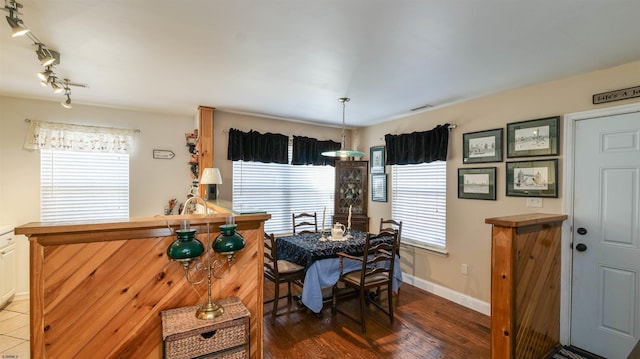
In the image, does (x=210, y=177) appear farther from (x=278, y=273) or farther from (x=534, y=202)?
(x=534, y=202)

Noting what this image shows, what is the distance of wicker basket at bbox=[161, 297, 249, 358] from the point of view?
1.43m

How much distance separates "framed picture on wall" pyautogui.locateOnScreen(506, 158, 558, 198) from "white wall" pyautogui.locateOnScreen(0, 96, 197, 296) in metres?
4.03

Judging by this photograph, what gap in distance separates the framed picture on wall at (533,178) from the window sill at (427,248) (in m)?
1.11

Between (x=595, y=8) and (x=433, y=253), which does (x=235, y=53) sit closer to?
(x=595, y=8)

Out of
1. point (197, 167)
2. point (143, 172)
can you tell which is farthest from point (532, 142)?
point (143, 172)

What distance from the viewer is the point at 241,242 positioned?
1666mm

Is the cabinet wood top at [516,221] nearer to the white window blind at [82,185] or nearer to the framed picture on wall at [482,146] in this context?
the framed picture on wall at [482,146]

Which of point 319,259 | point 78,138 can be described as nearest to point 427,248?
point 319,259

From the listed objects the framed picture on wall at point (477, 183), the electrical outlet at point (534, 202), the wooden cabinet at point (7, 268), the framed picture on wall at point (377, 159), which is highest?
the framed picture on wall at point (377, 159)

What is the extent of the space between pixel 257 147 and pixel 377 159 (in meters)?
1.97

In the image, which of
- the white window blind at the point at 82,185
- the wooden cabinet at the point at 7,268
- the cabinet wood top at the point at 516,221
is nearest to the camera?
the cabinet wood top at the point at 516,221

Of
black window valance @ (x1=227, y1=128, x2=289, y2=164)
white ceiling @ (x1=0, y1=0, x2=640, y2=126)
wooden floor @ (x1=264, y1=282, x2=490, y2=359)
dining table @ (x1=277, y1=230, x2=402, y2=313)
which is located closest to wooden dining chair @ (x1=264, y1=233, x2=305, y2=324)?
dining table @ (x1=277, y1=230, x2=402, y2=313)

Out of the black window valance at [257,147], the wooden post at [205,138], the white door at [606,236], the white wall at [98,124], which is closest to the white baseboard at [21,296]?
the white wall at [98,124]

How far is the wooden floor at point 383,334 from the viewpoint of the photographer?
99.5 inches
